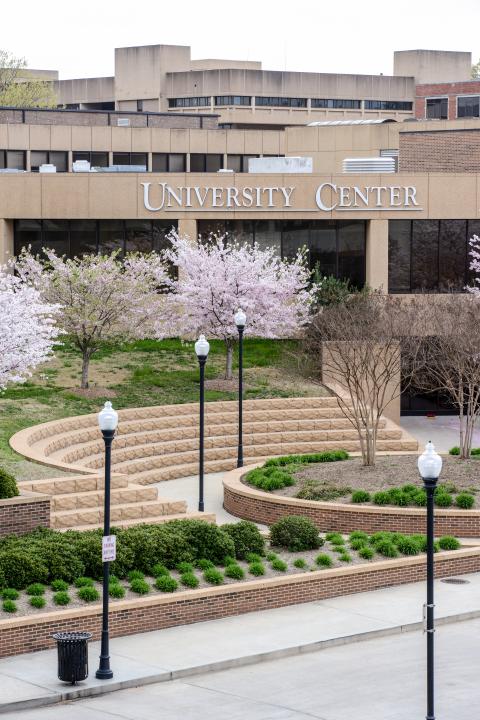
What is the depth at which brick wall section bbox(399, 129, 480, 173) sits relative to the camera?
5200cm

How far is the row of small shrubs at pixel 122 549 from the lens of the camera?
20875mm

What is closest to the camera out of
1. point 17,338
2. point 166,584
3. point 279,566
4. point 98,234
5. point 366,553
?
point 166,584

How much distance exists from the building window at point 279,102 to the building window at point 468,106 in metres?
12.8

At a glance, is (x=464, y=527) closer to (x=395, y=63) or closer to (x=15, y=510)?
(x=15, y=510)

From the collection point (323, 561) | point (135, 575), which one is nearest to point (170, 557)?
point (135, 575)

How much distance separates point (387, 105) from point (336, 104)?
14.7 ft

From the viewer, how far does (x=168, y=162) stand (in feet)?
222

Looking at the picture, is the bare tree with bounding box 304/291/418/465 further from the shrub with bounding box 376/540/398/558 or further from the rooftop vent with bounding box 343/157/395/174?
the shrub with bounding box 376/540/398/558

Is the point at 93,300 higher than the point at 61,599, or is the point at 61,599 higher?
the point at 93,300

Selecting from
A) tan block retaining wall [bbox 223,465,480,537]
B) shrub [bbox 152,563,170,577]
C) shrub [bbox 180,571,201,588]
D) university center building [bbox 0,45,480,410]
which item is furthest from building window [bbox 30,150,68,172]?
shrub [bbox 180,571,201,588]

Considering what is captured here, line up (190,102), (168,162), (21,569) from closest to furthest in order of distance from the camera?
(21,569) < (168,162) < (190,102)

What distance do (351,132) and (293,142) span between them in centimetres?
286

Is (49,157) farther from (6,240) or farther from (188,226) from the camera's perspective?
(188,226)

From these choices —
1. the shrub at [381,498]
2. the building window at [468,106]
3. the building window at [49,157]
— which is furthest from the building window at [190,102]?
the shrub at [381,498]
